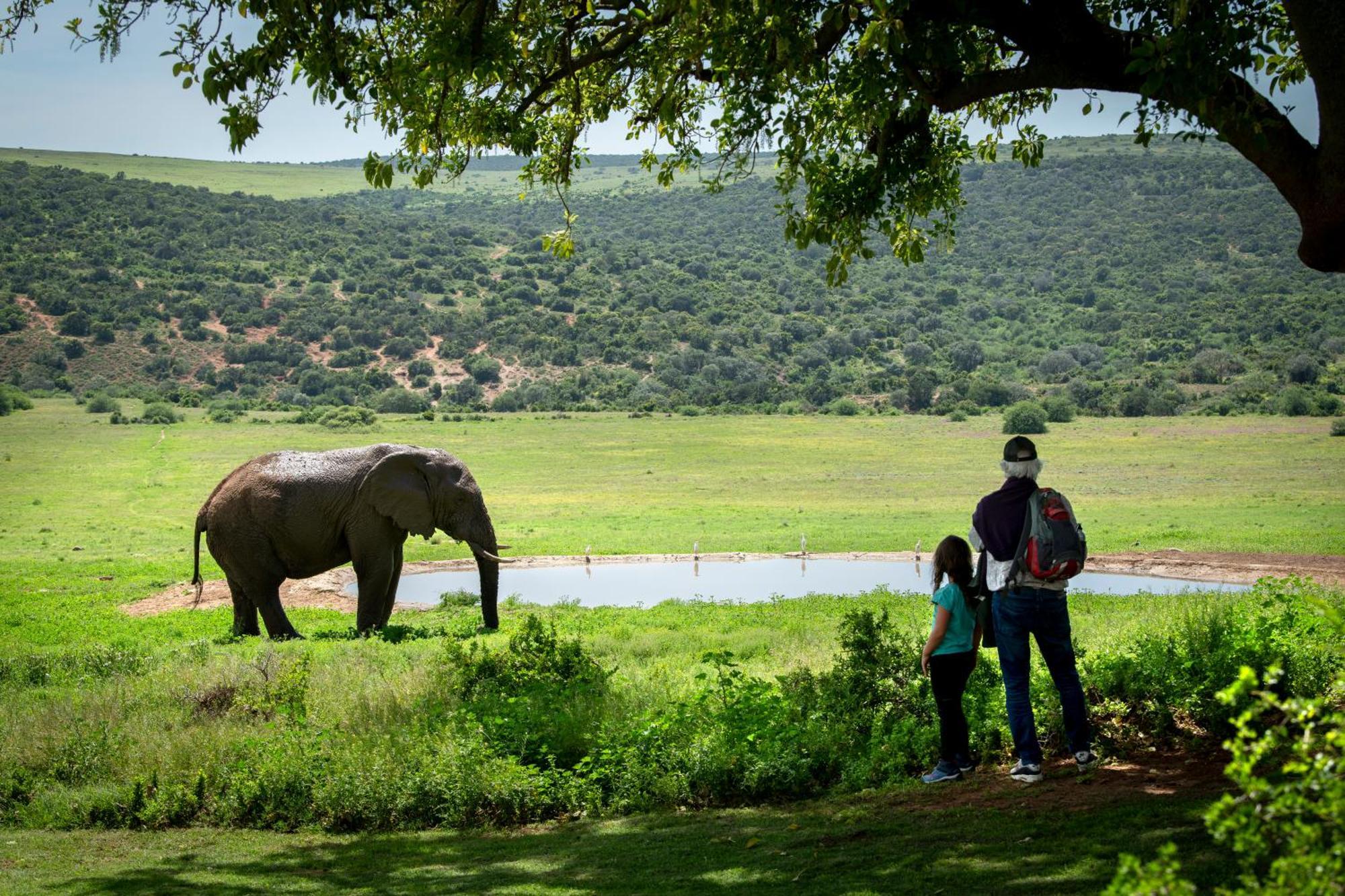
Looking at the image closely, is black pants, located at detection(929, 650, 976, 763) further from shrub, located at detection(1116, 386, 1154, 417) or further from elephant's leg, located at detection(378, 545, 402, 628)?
shrub, located at detection(1116, 386, 1154, 417)

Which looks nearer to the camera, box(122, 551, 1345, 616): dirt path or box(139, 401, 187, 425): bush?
box(122, 551, 1345, 616): dirt path

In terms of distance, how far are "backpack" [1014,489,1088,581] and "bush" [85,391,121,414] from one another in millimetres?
69840

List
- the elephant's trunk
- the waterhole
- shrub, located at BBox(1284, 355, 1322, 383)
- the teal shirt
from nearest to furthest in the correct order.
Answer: the teal shirt → the elephant's trunk → the waterhole → shrub, located at BBox(1284, 355, 1322, 383)

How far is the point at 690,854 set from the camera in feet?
25.1

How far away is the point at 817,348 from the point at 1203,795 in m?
90.8

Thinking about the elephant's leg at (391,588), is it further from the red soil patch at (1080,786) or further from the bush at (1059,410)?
the bush at (1059,410)

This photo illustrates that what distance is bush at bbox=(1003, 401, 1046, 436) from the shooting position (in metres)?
62.8

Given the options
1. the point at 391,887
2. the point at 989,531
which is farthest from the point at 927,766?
the point at 391,887

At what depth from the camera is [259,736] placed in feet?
34.3

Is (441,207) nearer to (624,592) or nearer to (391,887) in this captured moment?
(624,592)

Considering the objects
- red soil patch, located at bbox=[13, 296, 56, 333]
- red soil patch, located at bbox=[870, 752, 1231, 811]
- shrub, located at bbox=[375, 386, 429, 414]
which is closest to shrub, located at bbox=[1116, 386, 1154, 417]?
shrub, located at bbox=[375, 386, 429, 414]

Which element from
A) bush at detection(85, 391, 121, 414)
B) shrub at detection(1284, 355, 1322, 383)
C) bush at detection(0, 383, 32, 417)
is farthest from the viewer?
shrub at detection(1284, 355, 1322, 383)

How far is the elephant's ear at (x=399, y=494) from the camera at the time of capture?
61.7 ft

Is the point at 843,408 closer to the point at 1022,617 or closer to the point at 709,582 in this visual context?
the point at 709,582
